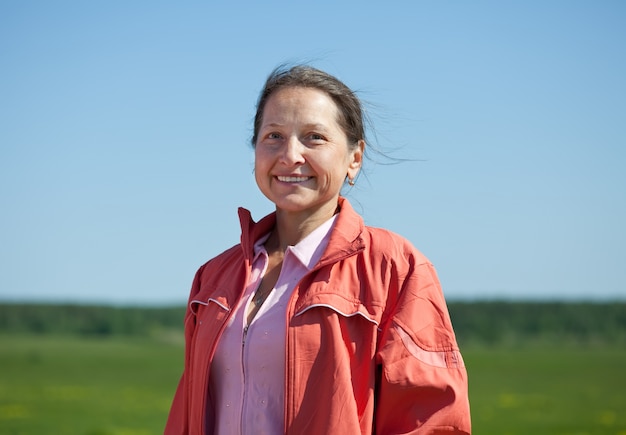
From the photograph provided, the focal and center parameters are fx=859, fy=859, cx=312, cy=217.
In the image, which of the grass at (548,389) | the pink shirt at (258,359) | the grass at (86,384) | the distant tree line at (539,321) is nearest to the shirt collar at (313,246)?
the pink shirt at (258,359)

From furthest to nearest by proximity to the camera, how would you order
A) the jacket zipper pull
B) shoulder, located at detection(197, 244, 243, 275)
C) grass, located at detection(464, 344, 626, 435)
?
grass, located at detection(464, 344, 626, 435)
shoulder, located at detection(197, 244, 243, 275)
the jacket zipper pull

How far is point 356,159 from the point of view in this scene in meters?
3.31

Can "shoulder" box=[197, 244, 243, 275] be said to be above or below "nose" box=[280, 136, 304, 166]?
below

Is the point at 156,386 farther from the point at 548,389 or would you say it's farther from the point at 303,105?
the point at 303,105

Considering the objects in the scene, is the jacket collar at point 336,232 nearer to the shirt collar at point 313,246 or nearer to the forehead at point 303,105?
the shirt collar at point 313,246

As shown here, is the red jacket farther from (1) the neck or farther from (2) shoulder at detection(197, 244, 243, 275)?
(2) shoulder at detection(197, 244, 243, 275)

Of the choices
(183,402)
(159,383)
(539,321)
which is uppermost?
(183,402)

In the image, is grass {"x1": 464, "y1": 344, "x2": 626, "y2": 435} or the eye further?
grass {"x1": 464, "y1": 344, "x2": 626, "y2": 435}

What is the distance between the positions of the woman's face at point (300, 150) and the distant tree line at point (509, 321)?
38857 mm

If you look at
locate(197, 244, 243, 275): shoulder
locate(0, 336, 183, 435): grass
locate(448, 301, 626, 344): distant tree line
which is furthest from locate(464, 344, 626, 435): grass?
locate(197, 244, 243, 275): shoulder

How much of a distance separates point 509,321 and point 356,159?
40983 mm

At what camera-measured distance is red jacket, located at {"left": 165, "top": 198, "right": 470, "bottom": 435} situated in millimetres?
2844

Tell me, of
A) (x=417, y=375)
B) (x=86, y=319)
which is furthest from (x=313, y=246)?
(x=86, y=319)

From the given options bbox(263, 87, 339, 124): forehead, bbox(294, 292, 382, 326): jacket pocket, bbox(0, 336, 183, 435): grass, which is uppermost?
bbox(263, 87, 339, 124): forehead
